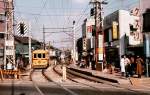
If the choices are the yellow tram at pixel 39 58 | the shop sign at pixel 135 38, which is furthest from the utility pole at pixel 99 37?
the yellow tram at pixel 39 58

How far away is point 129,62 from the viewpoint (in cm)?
3416

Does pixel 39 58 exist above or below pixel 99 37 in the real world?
below

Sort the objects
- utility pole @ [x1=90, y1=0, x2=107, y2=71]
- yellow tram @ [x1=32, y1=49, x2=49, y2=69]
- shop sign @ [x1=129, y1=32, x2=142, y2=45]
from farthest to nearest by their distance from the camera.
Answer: yellow tram @ [x1=32, y1=49, x2=49, y2=69], shop sign @ [x1=129, y1=32, x2=142, y2=45], utility pole @ [x1=90, y1=0, x2=107, y2=71]

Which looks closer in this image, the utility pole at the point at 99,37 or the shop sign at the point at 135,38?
the utility pole at the point at 99,37

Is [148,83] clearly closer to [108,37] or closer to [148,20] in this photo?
[148,20]

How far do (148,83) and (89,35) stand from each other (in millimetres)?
55636

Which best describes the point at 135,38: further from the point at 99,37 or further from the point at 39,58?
the point at 39,58

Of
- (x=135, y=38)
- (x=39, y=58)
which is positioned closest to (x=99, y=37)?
(x=135, y=38)

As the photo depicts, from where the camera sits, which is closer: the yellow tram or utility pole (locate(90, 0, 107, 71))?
utility pole (locate(90, 0, 107, 71))

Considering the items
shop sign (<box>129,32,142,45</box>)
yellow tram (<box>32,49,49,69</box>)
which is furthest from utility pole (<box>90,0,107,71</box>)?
yellow tram (<box>32,49,49,69</box>)

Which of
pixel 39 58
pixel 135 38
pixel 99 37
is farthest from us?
pixel 39 58

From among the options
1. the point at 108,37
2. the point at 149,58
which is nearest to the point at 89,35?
the point at 108,37

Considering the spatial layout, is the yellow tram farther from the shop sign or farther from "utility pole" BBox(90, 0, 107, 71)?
the shop sign

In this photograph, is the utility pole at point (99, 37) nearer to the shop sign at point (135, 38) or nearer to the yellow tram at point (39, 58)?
the shop sign at point (135, 38)
